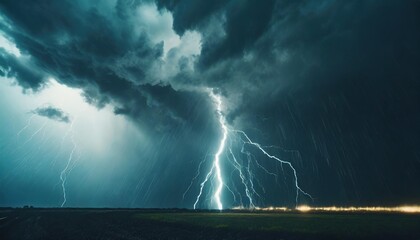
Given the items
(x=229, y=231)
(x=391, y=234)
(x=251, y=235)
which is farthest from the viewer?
(x=229, y=231)

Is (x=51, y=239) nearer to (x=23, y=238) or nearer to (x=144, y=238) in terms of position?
(x=23, y=238)

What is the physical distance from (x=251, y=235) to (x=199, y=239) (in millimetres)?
5188

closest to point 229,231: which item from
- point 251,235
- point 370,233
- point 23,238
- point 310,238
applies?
point 251,235

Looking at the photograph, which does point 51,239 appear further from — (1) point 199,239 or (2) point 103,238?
(1) point 199,239

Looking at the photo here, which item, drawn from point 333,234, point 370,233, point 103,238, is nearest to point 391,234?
A: point 370,233

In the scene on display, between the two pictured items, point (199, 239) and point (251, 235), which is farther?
point (251, 235)

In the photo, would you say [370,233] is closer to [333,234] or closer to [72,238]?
[333,234]

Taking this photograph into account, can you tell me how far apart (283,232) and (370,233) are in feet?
24.8

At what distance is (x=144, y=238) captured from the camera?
24781 millimetres

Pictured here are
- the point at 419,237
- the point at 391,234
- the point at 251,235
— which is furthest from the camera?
the point at 251,235

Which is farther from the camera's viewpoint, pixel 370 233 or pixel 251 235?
pixel 251 235

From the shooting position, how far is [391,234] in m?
23.5

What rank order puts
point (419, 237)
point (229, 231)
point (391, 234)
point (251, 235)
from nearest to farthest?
1. point (419, 237)
2. point (391, 234)
3. point (251, 235)
4. point (229, 231)

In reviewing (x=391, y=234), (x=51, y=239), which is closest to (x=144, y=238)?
(x=51, y=239)
